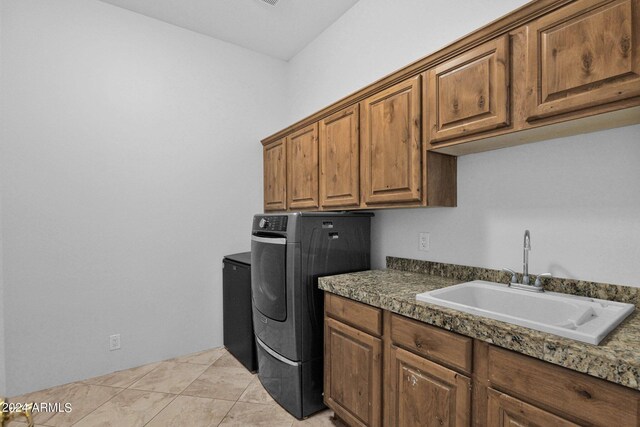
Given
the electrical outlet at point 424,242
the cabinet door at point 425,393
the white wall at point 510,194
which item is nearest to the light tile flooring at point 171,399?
the cabinet door at point 425,393

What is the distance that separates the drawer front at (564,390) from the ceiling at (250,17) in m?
2.78

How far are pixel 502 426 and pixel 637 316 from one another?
0.70 meters

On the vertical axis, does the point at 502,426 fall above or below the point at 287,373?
above

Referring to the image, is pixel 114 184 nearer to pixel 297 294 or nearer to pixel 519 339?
pixel 297 294

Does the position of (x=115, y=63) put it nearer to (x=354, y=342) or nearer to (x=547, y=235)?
(x=354, y=342)

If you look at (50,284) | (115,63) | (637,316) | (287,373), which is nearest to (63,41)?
(115,63)

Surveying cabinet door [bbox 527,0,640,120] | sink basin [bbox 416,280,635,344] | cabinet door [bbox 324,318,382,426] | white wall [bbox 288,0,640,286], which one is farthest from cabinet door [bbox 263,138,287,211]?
cabinet door [bbox 527,0,640,120]

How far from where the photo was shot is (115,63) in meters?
2.62

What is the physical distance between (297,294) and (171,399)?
3.96 ft

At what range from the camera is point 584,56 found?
119 centimetres

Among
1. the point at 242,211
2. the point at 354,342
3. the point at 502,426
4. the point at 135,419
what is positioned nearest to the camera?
the point at 502,426

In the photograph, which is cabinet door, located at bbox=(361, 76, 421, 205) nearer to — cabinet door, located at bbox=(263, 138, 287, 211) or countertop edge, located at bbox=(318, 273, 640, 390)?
countertop edge, located at bbox=(318, 273, 640, 390)

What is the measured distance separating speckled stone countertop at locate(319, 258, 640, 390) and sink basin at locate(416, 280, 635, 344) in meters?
0.03

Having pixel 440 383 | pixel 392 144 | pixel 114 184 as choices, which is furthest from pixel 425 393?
pixel 114 184
